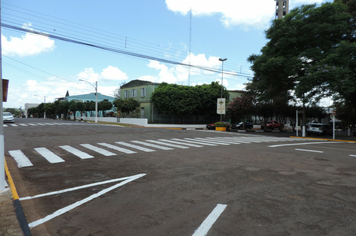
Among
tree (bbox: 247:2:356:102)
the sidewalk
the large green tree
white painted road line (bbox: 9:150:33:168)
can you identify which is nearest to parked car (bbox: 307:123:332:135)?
tree (bbox: 247:2:356:102)

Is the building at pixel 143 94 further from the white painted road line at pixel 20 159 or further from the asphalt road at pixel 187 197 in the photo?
the asphalt road at pixel 187 197

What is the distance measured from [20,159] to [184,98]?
30.6m

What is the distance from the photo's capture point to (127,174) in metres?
6.77

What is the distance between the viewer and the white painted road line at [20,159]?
318 inches

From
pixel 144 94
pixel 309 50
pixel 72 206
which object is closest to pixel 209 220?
pixel 72 206

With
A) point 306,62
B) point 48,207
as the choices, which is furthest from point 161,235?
point 306,62

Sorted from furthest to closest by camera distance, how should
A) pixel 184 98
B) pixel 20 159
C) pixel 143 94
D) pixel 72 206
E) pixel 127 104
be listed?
pixel 143 94, pixel 127 104, pixel 184 98, pixel 20 159, pixel 72 206

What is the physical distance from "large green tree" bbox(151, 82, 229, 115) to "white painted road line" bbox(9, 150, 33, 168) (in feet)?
91.2

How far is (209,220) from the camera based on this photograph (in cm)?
377

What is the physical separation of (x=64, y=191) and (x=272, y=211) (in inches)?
174

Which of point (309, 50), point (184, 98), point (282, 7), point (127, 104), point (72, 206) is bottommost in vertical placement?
point (72, 206)

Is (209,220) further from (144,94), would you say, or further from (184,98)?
(144,94)

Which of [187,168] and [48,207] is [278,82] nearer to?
[187,168]

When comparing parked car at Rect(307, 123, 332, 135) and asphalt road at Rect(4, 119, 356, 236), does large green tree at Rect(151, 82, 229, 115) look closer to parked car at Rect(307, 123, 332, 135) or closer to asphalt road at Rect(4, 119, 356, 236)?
parked car at Rect(307, 123, 332, 135)
